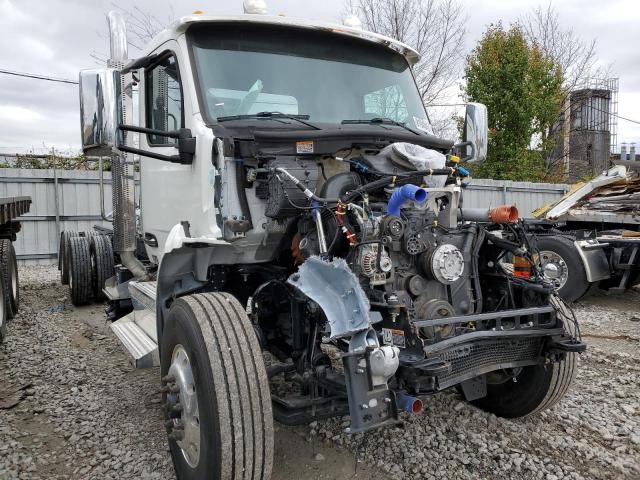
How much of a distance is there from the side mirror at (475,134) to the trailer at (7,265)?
16.8ft

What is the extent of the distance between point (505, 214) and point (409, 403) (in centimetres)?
124

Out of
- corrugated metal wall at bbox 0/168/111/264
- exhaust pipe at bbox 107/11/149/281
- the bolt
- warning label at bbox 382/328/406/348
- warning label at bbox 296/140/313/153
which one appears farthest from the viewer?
corrugated metal wall at bbox 0/168/111/264

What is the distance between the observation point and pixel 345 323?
2711mm

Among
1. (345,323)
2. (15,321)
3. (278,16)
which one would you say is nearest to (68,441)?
(345,323)

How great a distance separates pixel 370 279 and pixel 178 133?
159 centimetres

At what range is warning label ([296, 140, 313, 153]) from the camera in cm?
345

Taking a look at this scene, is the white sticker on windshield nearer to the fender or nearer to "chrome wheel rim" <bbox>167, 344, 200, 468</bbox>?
"chrome wheel rim" <bbox>167, 344, 200, 468</bbox>

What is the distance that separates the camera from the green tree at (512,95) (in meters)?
18.5

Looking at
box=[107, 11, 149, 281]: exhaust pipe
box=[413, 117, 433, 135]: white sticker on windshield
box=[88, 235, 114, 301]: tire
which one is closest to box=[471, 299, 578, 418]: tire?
box=[413, 117, 433, 135]: white sticker on windshield

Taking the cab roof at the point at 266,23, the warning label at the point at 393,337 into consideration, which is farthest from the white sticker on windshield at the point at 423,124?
the warning label at the point at 393,337

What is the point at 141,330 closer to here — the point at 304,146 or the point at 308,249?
the point at 308,249

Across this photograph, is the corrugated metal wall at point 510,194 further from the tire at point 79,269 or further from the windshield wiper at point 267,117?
the windshield wiper at point 267,117

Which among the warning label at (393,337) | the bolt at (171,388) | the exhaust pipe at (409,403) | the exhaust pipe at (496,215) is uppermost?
the exhaust pipe at (496,215)

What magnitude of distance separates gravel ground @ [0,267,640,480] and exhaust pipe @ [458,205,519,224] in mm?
1489
